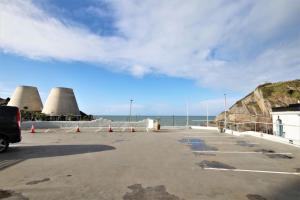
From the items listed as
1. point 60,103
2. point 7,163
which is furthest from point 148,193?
point 60,103

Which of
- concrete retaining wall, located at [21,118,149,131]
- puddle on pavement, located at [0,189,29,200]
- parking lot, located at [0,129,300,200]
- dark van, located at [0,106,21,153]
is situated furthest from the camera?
concrete retaining wall, located at [21,118,149,131]

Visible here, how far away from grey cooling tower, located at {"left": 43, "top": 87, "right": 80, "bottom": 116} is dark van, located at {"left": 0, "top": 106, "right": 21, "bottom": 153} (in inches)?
1409

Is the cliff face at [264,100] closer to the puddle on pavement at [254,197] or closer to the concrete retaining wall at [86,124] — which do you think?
the concrete retaining wall at [86,124]

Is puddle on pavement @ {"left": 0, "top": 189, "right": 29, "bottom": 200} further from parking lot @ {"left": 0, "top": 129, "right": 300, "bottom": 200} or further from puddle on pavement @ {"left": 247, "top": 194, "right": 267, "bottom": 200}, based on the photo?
puddle on pavement @ {"left": 247, "top": 194, "right": 267, "bottom": 200}

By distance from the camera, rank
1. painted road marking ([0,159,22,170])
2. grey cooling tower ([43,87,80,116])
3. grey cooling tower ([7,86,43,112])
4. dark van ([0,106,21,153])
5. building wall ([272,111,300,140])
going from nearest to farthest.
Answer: painted road marking ([0,159,22,170]) < dark van ([0,106,21,153]) < building wall ([272,111,300,140]) < grey cooling tower ([43,87,80,116]) < grey cooling tower ([7,86,43,112])

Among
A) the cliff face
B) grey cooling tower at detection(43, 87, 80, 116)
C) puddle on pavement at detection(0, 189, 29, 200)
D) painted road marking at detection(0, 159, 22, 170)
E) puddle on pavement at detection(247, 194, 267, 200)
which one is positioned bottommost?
puddle on pavement at detection(0, 189, 29, 200)

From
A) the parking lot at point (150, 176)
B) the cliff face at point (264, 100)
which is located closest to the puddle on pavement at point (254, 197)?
the parking lot at point (150, 176)

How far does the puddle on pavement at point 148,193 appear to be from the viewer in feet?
18.7

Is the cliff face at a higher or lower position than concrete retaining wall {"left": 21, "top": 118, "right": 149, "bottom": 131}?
higher

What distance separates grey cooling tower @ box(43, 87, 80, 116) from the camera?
47469 mm

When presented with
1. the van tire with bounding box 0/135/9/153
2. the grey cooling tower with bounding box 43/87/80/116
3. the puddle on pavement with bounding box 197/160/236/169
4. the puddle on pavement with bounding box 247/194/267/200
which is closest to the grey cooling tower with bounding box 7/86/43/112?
the grey cooling tower with bounding box 43/87/80/116

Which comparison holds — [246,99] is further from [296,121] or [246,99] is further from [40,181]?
[40,181]

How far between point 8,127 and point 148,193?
28.6 ft

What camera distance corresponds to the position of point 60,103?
47.9 meters
